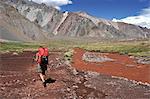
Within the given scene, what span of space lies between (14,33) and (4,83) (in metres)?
157

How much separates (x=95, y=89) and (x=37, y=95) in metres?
5.33

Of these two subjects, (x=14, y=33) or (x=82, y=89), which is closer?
(x=82, y=89)

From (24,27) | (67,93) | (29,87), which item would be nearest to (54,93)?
(67,93)

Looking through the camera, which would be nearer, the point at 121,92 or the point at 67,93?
the point at 67,93

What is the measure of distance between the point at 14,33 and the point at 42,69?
522 ft

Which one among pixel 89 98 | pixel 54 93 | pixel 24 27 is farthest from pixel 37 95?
pixel 24 27

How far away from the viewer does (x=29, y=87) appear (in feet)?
73.3

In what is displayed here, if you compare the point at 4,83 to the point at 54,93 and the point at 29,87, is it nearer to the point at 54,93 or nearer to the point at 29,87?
the point at 29,87

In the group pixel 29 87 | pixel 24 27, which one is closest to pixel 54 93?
pixel 29 87

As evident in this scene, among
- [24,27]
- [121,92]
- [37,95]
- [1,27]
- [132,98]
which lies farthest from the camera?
[24,27]

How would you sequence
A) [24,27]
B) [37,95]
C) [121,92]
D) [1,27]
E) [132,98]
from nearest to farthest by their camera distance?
[37,95], [132,98], [121,92], [1,27], [24,27]

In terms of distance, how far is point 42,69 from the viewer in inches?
907

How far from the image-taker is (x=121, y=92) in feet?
75.6

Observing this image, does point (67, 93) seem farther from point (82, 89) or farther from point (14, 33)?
point (14, 33)
